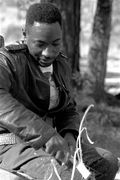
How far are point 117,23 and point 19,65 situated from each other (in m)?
18.3

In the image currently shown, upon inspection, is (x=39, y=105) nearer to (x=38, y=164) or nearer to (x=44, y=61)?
(x=44, y=61)

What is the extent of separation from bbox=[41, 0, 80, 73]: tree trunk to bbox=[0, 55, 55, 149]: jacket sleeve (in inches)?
161

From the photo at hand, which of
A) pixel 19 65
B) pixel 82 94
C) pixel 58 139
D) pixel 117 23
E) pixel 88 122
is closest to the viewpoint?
pixel 58 139

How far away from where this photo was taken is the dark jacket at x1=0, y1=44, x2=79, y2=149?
249cm

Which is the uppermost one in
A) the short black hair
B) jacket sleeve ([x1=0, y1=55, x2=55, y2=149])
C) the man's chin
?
the short black hair

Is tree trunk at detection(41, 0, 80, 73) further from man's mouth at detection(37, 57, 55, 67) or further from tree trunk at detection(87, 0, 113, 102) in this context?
man's mouth at detection(37, 57, 55, 67)

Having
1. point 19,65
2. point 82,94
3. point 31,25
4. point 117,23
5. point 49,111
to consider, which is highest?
point 31,25

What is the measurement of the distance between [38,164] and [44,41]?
94 cm

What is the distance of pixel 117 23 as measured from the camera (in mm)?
20422

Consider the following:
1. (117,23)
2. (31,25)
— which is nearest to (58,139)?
(31,25)

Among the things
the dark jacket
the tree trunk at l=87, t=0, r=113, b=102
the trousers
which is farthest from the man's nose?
the tree trunk at l=87, t=0, r=113, b=102

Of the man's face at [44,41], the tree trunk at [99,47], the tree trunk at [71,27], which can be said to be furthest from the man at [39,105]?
the tree trunk at [99,47]

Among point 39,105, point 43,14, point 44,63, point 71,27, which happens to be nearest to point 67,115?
point 39,105

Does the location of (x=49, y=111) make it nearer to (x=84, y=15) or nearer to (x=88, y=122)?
(x=88, y=122)
